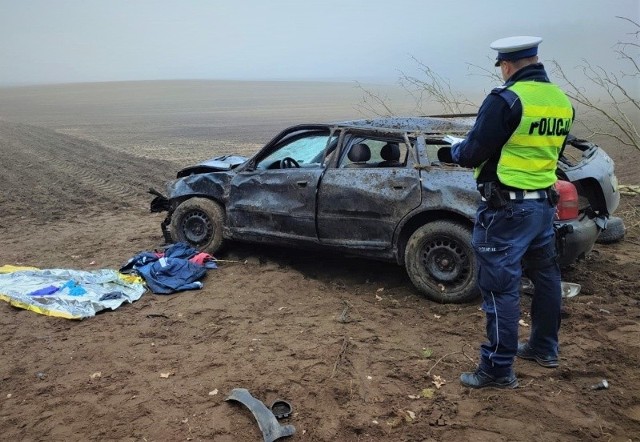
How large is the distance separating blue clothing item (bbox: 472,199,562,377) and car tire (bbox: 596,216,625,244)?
3.44 meters

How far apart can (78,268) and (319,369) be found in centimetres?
375

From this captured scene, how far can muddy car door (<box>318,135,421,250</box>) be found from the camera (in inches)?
207

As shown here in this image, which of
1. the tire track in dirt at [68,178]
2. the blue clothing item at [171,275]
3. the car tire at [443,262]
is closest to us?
the car tire at [443,262]

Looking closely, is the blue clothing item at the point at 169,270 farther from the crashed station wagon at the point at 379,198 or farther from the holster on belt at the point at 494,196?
the holster on belt at the point at 494,196

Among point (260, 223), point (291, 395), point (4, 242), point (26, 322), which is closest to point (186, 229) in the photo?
point (260, 223)

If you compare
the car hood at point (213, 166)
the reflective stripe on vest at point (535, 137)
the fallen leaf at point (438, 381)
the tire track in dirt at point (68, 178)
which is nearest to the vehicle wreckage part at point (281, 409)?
the fallen leaf at point (438, 381)

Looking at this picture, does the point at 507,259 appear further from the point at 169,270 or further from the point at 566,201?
the point at 169,270

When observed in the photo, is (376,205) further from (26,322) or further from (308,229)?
(26,322)

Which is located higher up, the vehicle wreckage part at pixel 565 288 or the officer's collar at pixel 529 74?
the officer's collar at pixel 529 74

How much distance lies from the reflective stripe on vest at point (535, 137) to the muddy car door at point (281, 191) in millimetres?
2498

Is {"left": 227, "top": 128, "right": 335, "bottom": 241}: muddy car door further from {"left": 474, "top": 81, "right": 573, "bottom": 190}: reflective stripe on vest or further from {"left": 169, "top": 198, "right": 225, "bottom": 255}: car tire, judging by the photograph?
{"left": 474, "top": 81, "right": 573, "bottom": 190}: reflective stripe on vest

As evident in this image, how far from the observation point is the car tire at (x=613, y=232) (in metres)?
6.65

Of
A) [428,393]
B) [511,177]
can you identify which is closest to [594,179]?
[511,177]

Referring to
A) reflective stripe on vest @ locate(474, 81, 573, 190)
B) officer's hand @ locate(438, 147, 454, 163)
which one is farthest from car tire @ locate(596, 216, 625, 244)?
reflective stripe on vest @ locate(474, 81, 573, 190)
